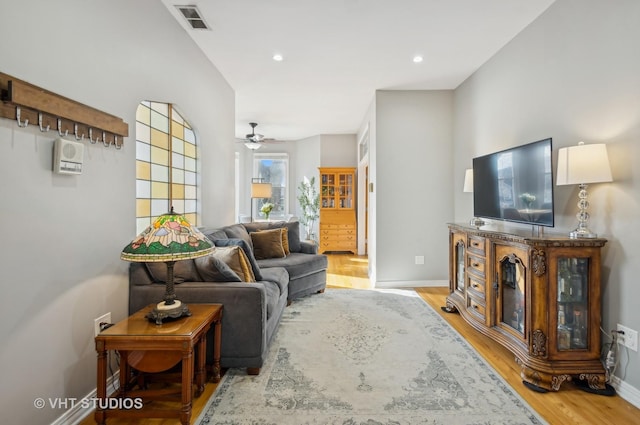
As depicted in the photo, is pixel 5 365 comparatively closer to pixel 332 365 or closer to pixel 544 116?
pixel 332 365

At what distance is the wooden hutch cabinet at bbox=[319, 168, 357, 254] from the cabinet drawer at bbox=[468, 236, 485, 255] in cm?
415

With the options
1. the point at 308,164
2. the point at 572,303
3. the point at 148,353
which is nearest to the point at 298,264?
the point at 148,353

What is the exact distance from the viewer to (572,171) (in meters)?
2.09

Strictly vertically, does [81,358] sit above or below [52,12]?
below

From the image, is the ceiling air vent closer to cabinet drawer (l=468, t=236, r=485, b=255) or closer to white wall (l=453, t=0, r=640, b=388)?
white wall (l=453, t=0, r=640, b=388)

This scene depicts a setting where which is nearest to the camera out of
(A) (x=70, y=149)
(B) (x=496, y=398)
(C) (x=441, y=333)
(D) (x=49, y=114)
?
(D) (x=49, y=114)

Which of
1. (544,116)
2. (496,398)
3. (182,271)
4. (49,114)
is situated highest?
(544,116)

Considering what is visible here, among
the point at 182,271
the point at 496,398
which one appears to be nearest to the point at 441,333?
the point at 496,398

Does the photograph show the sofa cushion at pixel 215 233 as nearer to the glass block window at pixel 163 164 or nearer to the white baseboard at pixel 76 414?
the glass block window at pixel 163 164

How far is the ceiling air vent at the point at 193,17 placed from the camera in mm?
2580

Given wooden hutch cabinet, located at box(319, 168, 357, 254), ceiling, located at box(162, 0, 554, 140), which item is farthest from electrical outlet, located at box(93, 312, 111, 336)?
wooden hutch cabinet, located at box(319, 168, 357, 254)

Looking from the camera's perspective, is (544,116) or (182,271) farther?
(544,116)

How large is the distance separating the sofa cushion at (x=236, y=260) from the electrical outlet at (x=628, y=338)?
2444 millimetres

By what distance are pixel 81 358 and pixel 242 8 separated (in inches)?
104
